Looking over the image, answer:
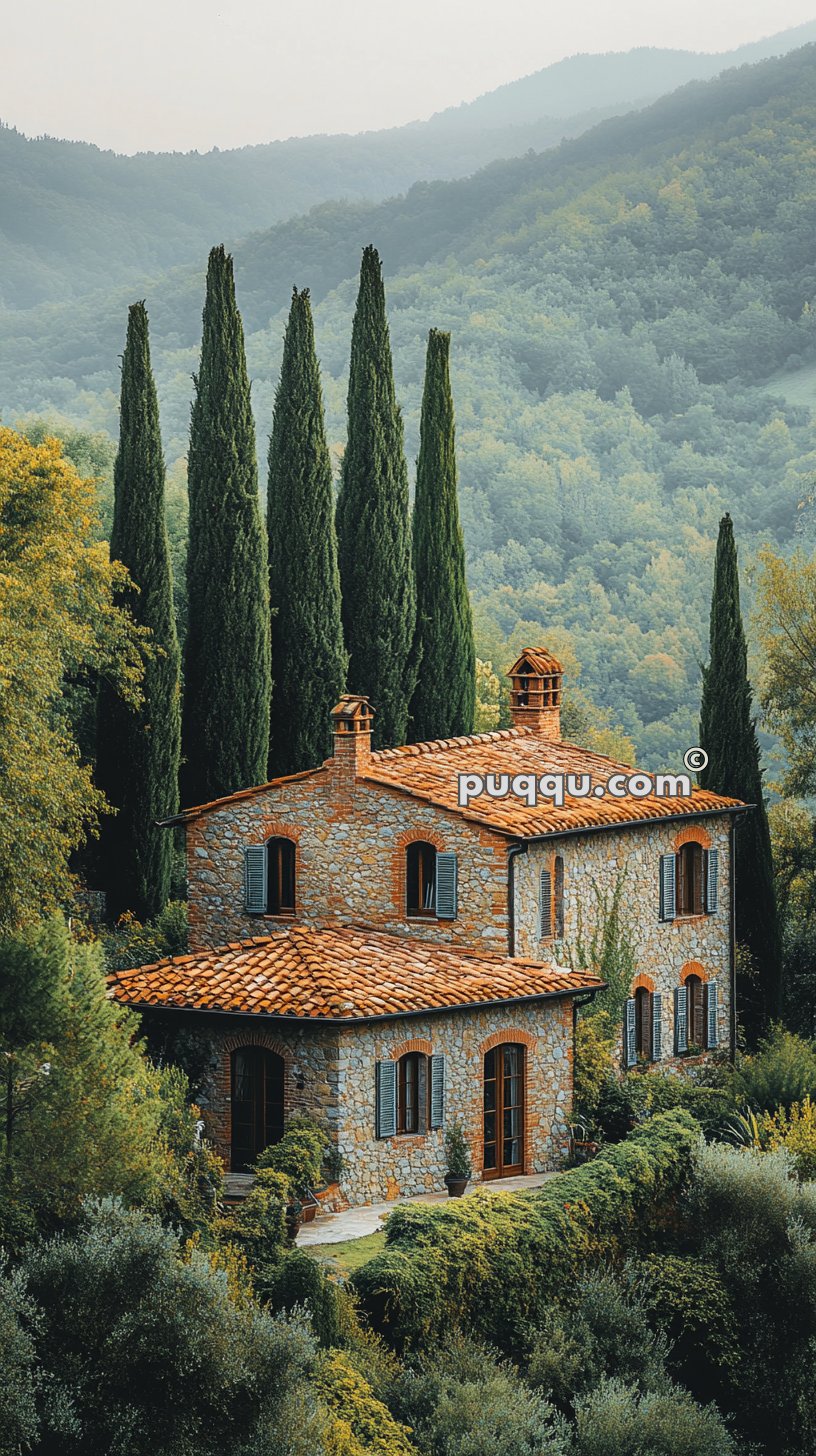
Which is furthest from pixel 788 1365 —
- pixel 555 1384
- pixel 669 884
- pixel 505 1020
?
pixel 669 884

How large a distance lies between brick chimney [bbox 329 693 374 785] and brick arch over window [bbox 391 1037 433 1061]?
4.61m

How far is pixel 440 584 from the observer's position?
141 ft

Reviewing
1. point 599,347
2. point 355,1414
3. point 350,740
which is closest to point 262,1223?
point 355,1414

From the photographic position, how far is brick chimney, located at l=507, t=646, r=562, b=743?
36.7 metres

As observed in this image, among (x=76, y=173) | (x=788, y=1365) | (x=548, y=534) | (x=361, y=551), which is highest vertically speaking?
(x=76, y=173)

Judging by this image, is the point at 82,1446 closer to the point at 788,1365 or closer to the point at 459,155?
the point at 788,1365

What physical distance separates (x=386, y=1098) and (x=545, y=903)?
5174mm

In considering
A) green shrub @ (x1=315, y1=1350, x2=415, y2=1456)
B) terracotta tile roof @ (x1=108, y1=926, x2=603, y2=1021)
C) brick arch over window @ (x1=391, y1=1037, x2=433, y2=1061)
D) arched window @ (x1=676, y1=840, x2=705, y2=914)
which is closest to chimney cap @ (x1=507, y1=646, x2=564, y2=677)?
arched window @ (x1=676, y1=840, x2=705, y2=914)

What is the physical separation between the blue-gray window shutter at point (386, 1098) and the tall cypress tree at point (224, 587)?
394 inches

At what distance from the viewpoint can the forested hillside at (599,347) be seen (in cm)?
8456

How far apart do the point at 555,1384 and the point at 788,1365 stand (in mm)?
3643

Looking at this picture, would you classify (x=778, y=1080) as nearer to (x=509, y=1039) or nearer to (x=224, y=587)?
(x=509, y=1039)

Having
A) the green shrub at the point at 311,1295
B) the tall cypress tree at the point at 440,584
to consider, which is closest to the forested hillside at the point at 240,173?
the tall cypress tree at the point at 440,584

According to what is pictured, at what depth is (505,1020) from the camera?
29.8m
